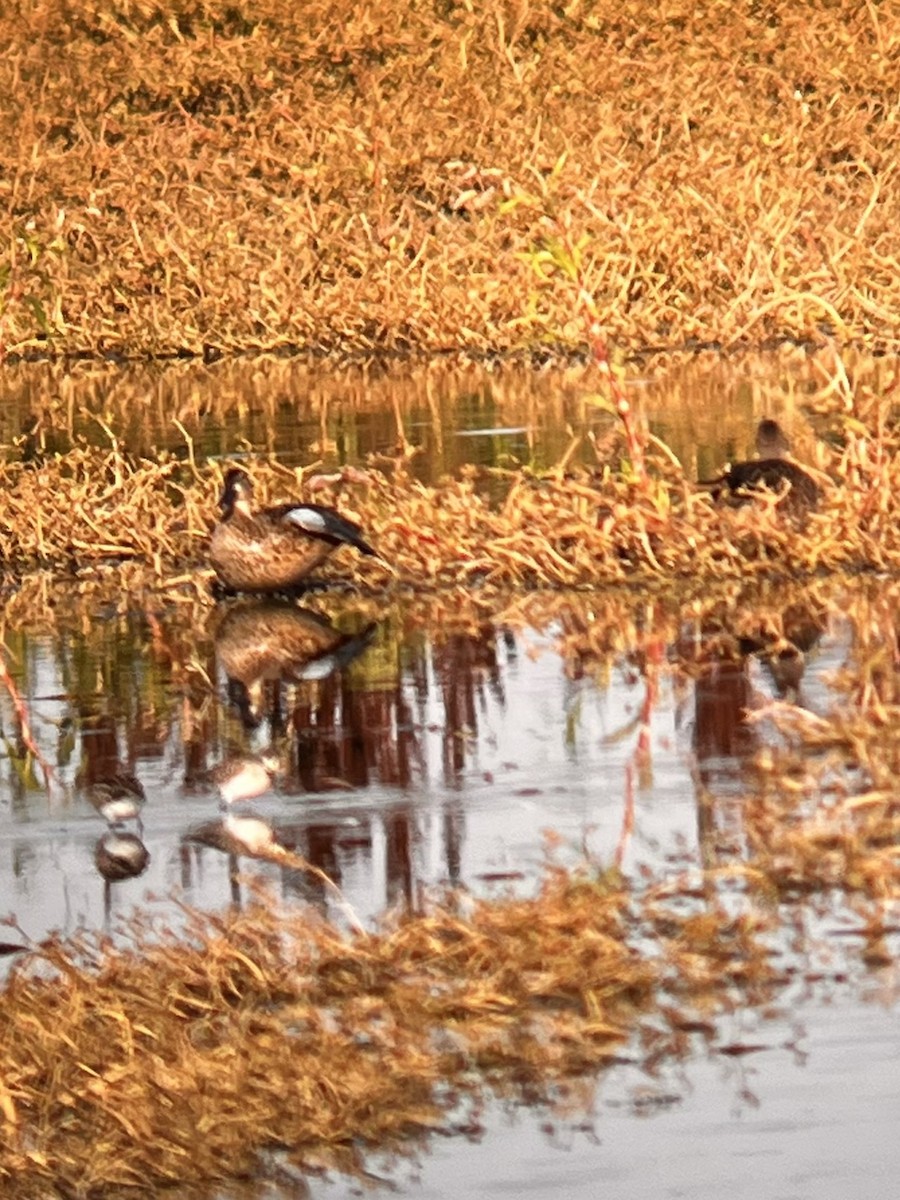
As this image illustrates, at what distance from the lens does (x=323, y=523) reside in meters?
12.9

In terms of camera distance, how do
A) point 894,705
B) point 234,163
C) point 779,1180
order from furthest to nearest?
point 234,163 < point 894,705 < point 779,1180

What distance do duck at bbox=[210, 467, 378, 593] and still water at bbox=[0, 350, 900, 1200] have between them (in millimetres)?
144

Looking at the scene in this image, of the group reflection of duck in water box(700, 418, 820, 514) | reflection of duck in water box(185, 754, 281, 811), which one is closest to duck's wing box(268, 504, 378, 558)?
reflection of duck in water box(700, 418, 820, 514)

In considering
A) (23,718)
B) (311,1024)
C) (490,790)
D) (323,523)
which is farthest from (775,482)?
(311,1024)

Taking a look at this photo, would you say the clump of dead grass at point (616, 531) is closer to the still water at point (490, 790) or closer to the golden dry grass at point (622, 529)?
the golden dry grass at point (622, 529)

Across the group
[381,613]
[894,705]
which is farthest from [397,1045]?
[381,613]

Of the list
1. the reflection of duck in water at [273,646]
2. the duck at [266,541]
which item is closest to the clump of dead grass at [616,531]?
the duck at [266,541]

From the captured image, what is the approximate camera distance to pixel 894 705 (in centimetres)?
1016

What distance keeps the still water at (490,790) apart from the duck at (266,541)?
5.7 inches

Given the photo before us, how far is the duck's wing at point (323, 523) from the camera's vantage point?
42.0 ft

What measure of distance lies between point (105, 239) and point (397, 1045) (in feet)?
75.4

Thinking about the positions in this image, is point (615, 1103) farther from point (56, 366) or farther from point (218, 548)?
point (56, 366)

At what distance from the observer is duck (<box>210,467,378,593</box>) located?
1298cm

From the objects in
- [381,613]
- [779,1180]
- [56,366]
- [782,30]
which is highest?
[782,30]
